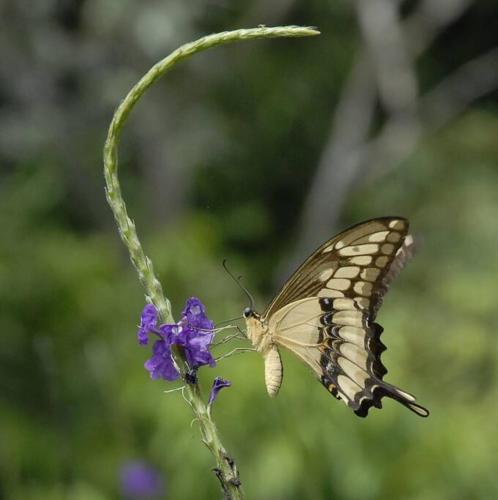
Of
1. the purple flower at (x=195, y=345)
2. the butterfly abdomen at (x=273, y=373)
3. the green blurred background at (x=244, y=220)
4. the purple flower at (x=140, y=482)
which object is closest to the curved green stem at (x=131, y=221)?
the purple flower at (x=195, y=345)

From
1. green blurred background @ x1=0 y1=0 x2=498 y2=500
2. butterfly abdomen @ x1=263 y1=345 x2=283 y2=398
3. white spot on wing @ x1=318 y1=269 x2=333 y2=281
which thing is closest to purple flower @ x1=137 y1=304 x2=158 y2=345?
Result: butterfly abdomen @ x1=263 y1=345 x2=283 y2=398

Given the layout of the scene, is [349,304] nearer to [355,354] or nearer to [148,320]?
[355,354]

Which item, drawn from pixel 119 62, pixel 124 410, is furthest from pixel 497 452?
pixel 119 62

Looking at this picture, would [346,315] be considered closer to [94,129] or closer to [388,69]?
[94,129]

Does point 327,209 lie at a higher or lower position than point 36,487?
higher

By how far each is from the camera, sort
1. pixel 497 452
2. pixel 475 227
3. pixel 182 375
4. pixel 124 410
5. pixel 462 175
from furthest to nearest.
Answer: pixel 462 175, pixel 475 227, pixel 124 410, pixel 497 452, pixel 182 375

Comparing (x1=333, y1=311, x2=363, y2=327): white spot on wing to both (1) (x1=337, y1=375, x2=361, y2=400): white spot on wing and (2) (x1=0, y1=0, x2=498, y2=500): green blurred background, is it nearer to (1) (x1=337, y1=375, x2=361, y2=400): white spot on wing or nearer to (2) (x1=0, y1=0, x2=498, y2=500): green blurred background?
(1) (x1=337, y1=375, x2=361, y2=400): white spot on wing
